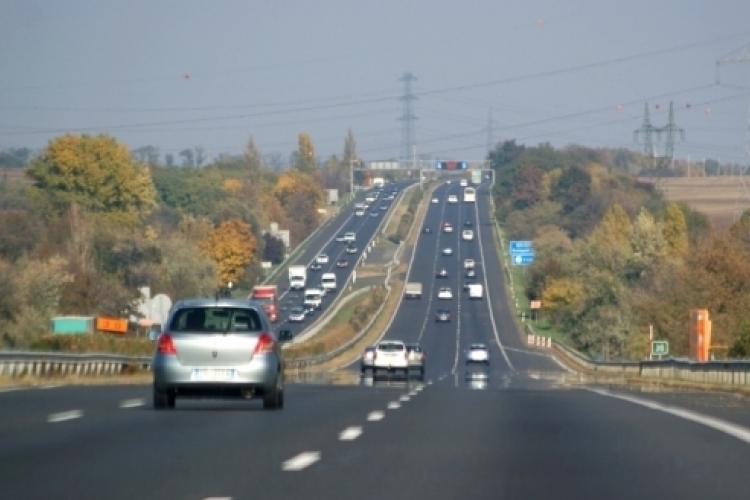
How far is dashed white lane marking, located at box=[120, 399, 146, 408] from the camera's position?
75.2ft

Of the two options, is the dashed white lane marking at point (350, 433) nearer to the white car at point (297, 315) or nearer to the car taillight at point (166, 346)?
the car taillight at point (166, 346)

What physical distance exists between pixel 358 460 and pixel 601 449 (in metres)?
2.70

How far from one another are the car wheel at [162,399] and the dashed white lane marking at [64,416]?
4.89 ft

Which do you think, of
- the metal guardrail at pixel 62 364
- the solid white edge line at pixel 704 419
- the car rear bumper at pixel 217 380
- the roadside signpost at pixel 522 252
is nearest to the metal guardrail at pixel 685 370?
the solid white edge line at pixel 704 419

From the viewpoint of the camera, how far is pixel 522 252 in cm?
15450

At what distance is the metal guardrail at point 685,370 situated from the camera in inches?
1518

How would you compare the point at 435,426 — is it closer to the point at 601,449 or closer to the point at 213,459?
the point at 601,449

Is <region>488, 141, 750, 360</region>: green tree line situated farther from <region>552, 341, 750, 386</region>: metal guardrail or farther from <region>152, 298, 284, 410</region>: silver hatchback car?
<region>152, 298, 284, 410</region>: silver hatchback car

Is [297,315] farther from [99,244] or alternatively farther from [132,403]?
[132,403]

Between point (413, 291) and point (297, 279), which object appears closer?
point (413, 291)

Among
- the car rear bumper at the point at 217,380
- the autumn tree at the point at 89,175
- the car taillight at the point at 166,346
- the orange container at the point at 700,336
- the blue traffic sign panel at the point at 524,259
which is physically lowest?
the orange container at the point at 700,336

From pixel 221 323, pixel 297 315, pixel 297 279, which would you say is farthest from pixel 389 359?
pixel 297 279

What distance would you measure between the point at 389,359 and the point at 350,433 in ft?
137

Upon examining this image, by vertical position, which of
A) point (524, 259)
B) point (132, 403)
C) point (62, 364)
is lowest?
point (62, 364)
